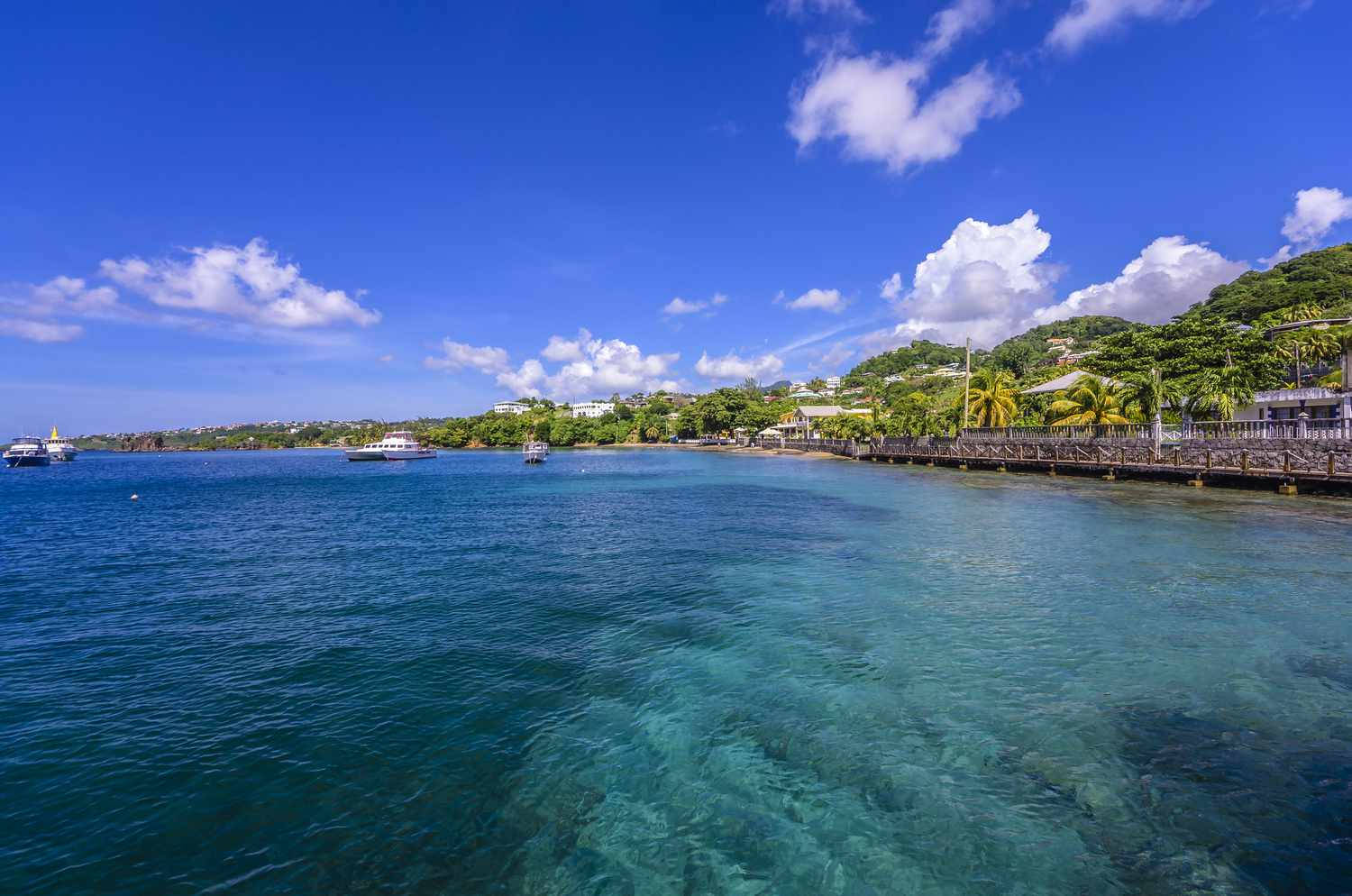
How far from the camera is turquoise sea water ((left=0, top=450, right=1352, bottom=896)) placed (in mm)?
5648

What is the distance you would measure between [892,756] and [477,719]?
581 cm

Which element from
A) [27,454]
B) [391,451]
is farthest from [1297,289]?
[27,454]

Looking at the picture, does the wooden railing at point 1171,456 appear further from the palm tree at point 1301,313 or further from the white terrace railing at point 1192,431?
the palm tree at point 1301,313

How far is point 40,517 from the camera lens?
3338 cm

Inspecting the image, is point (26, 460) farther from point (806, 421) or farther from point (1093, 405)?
point (1093, 405)

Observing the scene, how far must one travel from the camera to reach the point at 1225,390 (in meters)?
42.3

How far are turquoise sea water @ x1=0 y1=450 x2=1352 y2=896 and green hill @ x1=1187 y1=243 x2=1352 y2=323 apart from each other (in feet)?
228

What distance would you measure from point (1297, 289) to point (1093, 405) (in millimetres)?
46279

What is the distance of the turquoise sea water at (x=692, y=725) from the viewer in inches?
222

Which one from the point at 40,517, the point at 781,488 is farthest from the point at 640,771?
the point at 40,517

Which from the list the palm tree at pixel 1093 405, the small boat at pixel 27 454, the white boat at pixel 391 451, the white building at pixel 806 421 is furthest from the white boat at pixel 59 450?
the palm tree at pixel 1093 405

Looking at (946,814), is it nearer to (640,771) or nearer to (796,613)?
(640,771)

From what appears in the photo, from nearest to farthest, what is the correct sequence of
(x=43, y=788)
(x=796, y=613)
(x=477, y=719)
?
(x=43, y=788) < (x=477, y=719) < (x=796, y=613)

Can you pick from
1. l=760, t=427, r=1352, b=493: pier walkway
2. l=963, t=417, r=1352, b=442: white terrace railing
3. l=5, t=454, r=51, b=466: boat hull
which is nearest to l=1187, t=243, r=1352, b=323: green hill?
l=963, t=417, r=1352, b=442: white terrace railing
